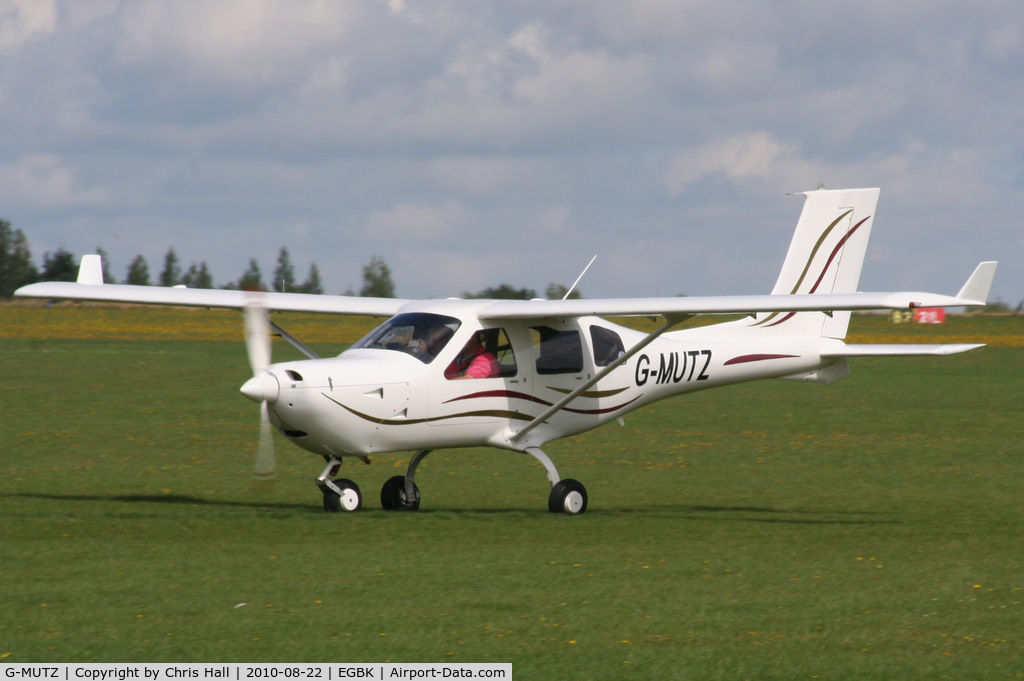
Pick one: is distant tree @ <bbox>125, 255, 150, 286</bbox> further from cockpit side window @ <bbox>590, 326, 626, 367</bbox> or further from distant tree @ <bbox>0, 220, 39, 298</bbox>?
cockpit side window @ <bbox>590, 326, 626, 367</bbox>

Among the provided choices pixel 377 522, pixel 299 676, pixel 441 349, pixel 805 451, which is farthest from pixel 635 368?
pixel 299 676

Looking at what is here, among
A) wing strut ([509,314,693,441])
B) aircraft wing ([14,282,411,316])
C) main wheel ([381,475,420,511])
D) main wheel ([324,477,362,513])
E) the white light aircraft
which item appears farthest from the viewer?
aircraft wing ([14,282,411,316])

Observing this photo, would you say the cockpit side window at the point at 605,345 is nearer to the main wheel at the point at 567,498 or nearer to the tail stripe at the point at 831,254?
the main wheel at the point at 567,498

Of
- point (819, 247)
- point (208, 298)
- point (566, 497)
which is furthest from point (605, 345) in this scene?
point (208, 298)

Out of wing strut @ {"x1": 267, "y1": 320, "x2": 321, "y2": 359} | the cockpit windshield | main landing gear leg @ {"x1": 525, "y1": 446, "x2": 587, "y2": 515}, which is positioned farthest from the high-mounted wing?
main landing gear leg @ {"x1": 525, "y1": 446, "x2": 587, "y2": 515}

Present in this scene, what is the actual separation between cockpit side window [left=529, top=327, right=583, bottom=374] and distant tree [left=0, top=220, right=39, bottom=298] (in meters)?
89.2

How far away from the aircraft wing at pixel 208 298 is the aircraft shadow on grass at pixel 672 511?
228 cm

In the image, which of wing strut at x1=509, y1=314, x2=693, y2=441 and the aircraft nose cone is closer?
the aircraft nose cone

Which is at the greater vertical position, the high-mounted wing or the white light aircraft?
the high-mounted wing

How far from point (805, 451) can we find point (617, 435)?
12.1 feet

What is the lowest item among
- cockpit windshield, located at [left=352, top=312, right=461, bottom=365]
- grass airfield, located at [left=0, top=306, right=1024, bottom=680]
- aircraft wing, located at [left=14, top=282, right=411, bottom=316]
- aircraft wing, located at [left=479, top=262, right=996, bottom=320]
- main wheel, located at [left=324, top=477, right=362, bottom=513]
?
grass airfield, located at [left=0, top=306, right=1024, bottom=680]

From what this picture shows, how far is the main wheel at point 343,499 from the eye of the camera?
43.3ft

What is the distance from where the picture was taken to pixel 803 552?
1127 cm

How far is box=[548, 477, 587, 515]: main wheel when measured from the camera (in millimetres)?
13617
